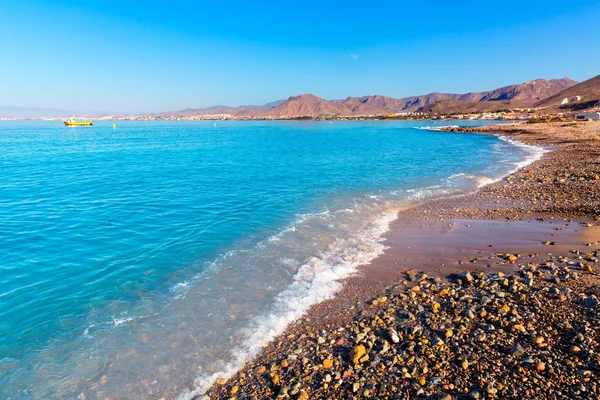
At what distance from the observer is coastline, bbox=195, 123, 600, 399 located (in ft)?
20.4

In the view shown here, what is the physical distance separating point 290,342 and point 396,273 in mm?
4599

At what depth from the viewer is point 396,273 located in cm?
1053

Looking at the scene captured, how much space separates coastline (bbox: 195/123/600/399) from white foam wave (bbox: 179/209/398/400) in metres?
0.28

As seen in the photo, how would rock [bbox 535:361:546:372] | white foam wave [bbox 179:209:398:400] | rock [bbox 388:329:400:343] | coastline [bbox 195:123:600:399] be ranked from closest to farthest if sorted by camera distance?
rock [bbox 535:361:546:372] < coastline [bbox 195:123:600:399] < rock [bbox 388:329:400:343] < white foam wave [bbox 179:209:398:400]

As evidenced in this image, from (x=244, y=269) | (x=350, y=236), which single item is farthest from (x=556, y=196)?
(x=244, y=269)

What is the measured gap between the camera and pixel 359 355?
6445mm

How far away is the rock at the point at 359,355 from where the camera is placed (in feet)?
20.8

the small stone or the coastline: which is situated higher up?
the small stone

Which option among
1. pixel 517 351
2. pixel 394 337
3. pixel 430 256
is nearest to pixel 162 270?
pixel 394 337

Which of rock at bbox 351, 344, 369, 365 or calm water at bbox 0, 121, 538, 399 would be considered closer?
rock at bbox 351, 344, 369, 365

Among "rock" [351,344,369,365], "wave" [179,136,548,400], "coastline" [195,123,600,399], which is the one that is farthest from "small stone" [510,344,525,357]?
"wave" [179,136,548,400]

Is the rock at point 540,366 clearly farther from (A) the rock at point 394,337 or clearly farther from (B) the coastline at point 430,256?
(A) the rock at point 394,337

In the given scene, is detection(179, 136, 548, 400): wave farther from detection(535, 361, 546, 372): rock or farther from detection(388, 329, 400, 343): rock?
detection(535, 361, 546, 372): rock

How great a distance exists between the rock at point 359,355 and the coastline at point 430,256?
0.11 metres
